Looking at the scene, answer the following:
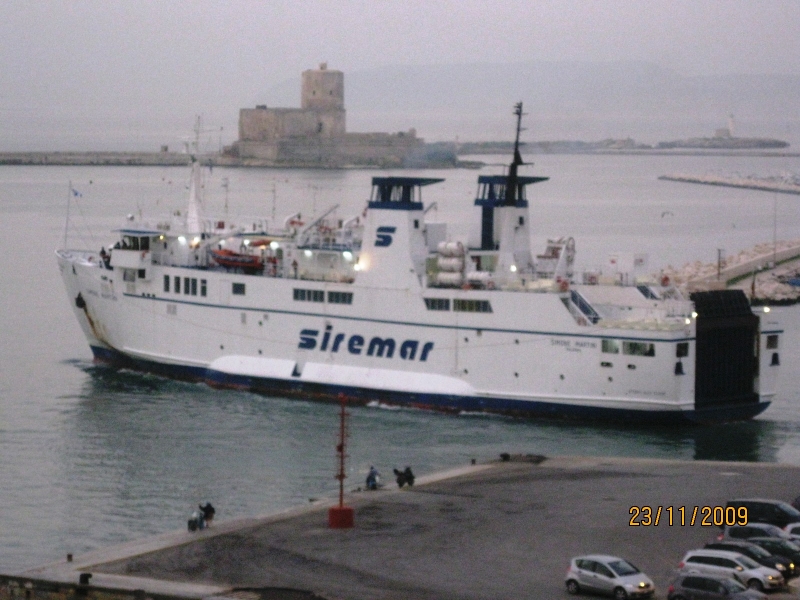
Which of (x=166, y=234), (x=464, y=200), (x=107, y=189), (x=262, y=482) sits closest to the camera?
(x=262, y=482)

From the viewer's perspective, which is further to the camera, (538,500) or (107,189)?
(107,189)

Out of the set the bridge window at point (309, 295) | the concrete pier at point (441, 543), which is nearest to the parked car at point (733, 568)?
the concrete pier at point (441, 543)

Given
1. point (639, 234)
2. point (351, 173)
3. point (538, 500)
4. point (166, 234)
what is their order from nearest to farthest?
point (538, 500) < point (166, 234) < point (639, 234) < point (351, 173)

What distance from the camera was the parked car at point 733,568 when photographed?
17875 millimetres

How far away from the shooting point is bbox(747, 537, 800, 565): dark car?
1900 cm

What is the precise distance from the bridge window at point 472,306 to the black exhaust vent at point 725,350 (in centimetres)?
412

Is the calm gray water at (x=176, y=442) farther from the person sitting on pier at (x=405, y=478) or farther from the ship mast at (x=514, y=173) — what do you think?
the ship mast at (x=514, y=173)

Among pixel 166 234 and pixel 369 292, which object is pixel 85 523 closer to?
pixel 369 292

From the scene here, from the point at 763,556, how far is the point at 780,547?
0.59 metres

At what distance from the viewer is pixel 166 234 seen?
37.3 m

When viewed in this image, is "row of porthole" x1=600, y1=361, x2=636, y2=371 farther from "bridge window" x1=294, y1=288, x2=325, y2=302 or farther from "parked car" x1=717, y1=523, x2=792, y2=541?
"parked car" x1=717, y1=523, x2=792, y2=541

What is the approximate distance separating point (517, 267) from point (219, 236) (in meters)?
7.47

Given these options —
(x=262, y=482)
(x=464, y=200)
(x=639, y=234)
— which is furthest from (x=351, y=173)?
(x=262, y=482)
